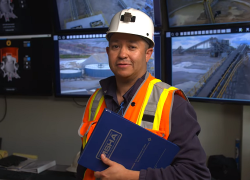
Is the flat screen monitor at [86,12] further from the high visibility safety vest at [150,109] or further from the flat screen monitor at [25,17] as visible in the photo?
the high visibility safety vest at [150,109]

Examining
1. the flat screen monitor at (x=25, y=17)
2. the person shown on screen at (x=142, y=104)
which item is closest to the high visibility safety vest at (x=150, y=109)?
the person shown on screen at (x=142, y=104)

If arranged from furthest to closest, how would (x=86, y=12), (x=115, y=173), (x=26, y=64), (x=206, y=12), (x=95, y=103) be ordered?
(x=26, y=64) < (x=86, y=12) < (x=206, y=12) < (x=95, y=103) < (x=115, y=173)

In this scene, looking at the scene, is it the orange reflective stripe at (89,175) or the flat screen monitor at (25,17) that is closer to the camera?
the orange reflective stripe at (89,175)

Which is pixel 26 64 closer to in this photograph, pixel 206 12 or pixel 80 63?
pixel 80 63

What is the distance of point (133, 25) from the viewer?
46.2 inches

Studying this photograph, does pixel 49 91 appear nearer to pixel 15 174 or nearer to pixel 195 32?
pixel 15 174

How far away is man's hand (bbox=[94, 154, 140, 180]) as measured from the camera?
99 centimetres

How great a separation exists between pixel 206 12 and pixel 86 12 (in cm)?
107

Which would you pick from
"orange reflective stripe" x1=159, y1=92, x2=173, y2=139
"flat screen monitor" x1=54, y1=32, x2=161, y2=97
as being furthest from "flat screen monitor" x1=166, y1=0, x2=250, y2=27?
"orange reflective stripe" x1=159, y1=92, x2=173, y2=139

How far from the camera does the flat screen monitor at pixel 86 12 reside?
2.29m

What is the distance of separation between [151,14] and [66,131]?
57.0 inches

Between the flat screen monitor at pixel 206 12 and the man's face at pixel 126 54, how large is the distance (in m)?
1.09

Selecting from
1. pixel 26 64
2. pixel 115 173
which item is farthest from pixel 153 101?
pixel 26 64

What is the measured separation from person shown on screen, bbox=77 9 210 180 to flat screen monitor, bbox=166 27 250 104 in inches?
40.2
